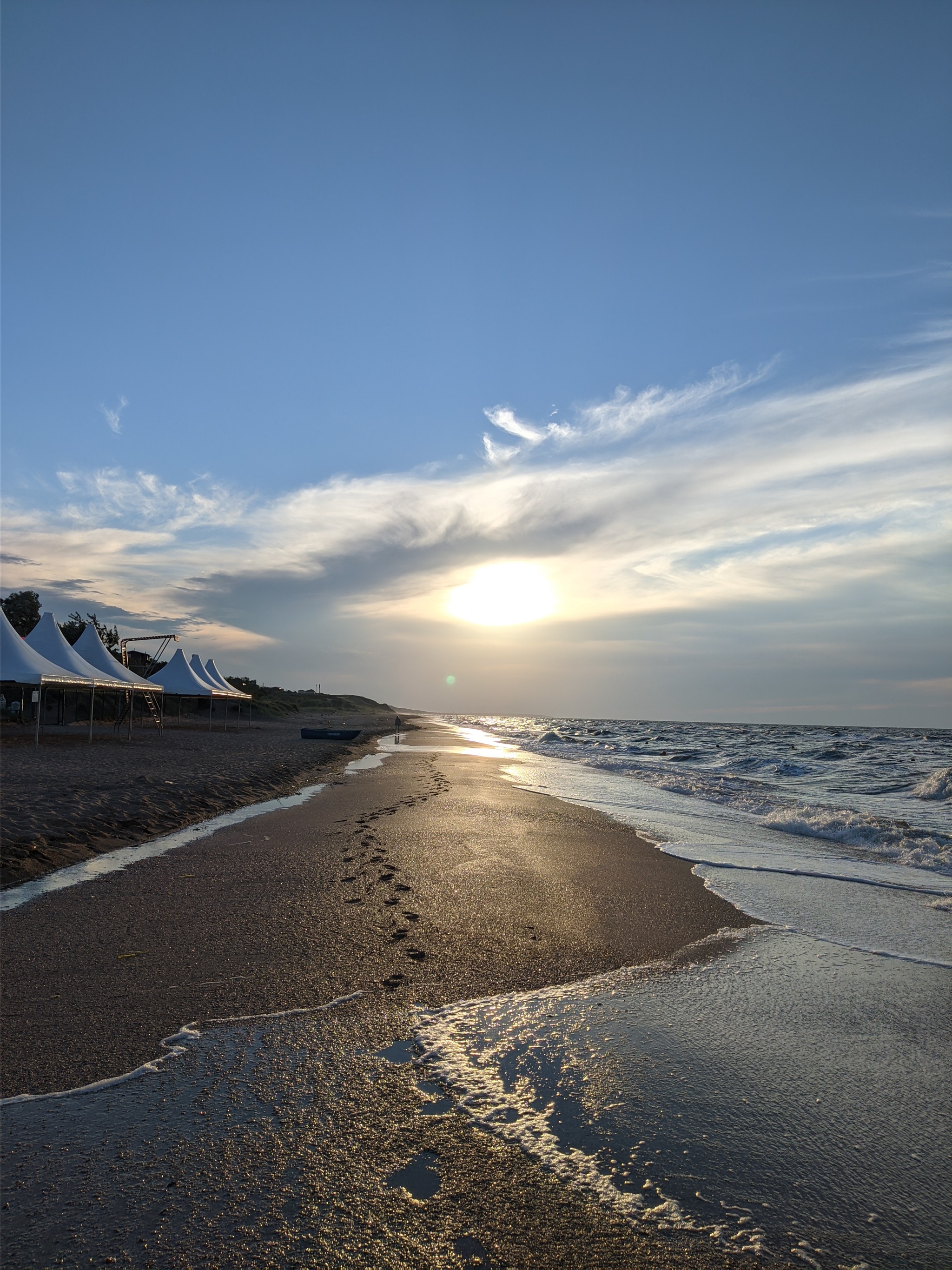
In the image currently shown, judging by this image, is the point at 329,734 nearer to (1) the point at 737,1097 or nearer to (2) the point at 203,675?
(2) the point at 203,675

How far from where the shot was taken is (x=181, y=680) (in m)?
36.7

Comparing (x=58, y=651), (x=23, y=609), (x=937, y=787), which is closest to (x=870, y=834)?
(x=937, y=787)

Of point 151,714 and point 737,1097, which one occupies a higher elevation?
point 737,1097

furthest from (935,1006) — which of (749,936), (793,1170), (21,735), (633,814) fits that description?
(21,735)

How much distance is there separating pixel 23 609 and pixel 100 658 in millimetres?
35975

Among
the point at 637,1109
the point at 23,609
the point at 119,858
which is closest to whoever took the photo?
the point at 637,1109

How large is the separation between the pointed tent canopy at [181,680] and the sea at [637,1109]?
3427 cm

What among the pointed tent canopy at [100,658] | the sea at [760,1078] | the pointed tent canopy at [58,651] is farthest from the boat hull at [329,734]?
the sea at [760,1078]

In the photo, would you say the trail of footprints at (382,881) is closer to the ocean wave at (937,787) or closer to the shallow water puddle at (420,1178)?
the shallow water puddle at (420,1178)

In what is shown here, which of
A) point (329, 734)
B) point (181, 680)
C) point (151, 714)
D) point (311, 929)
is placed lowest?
point (329, 734)

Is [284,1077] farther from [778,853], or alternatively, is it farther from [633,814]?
[633,814]

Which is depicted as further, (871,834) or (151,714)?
(151,714)

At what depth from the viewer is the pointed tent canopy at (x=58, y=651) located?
2442 cm

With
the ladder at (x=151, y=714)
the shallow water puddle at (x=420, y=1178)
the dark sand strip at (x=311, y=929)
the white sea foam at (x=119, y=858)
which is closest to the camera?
the shallow water puddle at (x=420, y=1178)
